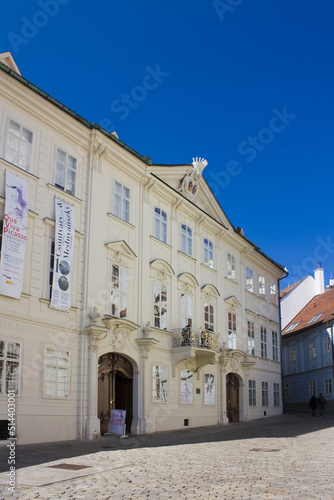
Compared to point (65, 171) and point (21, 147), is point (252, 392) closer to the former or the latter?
point (65, 171)

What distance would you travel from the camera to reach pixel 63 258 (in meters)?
19.1

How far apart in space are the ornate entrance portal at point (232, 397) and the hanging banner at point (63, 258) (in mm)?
13491

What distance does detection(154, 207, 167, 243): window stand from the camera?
82.1ft

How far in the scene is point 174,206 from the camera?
86.7 ft

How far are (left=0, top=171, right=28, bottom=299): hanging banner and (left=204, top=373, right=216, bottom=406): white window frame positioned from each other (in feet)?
41.9

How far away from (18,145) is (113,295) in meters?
6.63

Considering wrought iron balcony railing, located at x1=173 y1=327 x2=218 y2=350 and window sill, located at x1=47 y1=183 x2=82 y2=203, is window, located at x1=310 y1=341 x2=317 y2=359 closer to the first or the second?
wrought iron balcony railing, located at x1=173 y1=327 x2=218 y2=350

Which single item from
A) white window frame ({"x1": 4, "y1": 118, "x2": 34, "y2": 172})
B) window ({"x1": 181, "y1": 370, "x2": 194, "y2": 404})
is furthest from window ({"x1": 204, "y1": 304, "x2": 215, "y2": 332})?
white window frame ({"x1": 4, "y1": 118, "x2": 34, "y2": 172})

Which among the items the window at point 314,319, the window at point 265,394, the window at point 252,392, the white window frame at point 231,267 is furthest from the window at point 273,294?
the window at point 314,319

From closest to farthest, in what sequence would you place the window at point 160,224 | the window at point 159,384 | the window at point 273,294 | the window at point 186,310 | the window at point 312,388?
the window at point 159,384, the window at point 160,224, the window at point 186,310, the window at point 273,294, the window at point 312,388

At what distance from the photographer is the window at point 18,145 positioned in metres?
18.2

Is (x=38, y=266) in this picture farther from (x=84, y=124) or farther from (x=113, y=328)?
(x=84, y=124)

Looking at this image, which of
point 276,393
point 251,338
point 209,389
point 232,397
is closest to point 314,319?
point 276,393

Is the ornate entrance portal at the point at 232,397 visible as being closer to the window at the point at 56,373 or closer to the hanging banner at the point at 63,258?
the window at the point at 56,373
